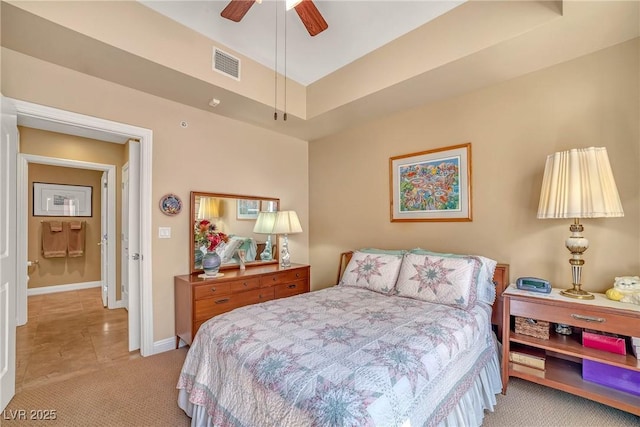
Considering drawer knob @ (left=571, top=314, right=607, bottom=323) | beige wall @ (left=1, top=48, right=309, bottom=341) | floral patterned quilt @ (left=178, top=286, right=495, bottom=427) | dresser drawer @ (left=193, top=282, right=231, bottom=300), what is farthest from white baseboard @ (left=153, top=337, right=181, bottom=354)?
drawer knob @ (left=571, top=314, right=607, bottom=323)

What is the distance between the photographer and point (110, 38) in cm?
207

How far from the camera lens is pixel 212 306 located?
2.76 metres

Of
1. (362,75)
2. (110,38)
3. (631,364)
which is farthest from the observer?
(362,75)

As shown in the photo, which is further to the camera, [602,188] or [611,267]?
[611,267]

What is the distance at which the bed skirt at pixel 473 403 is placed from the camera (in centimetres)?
156

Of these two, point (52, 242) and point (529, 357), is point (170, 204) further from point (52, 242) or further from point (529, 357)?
point (52, 242)

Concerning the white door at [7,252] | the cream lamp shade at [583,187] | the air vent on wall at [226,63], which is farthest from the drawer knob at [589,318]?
the white door at [7,252]

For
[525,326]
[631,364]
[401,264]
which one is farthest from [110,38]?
[631,364]

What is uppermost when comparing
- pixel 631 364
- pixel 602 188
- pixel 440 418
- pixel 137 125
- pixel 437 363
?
pixel 137 125

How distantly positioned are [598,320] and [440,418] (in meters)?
1.21

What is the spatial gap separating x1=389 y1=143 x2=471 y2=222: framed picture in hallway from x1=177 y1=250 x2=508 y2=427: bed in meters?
0.68

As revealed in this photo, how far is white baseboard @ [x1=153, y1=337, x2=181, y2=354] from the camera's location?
9.18 ft

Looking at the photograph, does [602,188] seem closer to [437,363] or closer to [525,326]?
[525,326]

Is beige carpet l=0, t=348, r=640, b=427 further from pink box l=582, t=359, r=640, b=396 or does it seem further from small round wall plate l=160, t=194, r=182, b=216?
small round wall plate l=160, t=194, r=182, b=216
